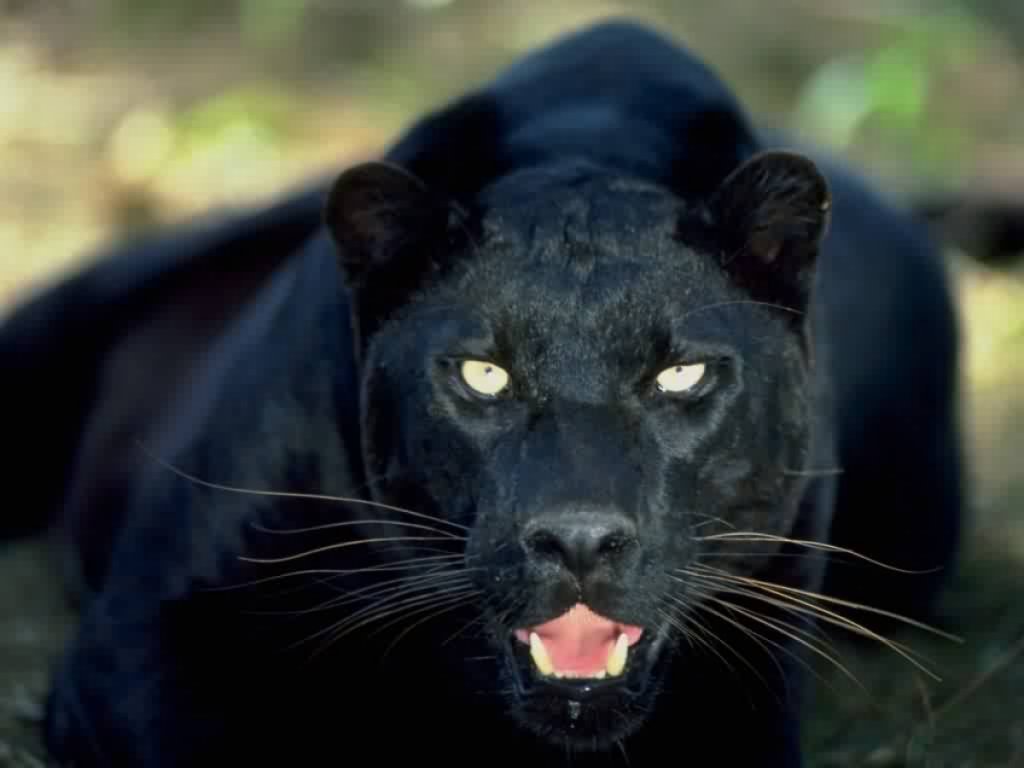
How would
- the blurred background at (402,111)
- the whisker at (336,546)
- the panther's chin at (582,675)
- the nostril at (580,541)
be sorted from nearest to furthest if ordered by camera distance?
the nostril at (580,541) < the panther's chin at (582,675) < the whisker at (336,546) < the blurred background at (402,111)

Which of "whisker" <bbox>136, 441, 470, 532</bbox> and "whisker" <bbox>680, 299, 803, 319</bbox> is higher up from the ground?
"whisker" <bbox>680, 299, 803, 319</bbox>

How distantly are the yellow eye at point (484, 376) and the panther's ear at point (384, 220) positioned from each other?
240mm

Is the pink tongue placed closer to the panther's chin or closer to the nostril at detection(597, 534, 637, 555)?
the panther's chin

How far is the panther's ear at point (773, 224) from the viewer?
9.32 feet

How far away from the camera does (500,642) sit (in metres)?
2.73


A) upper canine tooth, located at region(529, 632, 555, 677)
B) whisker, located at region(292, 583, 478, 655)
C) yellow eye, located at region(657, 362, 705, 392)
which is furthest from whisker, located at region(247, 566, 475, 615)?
yellow eye, located at region(657, 362, 705, 392)

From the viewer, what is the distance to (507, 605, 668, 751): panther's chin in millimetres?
2578

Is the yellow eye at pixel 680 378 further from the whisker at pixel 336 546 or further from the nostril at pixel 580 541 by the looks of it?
the whisker at pixel 336 546

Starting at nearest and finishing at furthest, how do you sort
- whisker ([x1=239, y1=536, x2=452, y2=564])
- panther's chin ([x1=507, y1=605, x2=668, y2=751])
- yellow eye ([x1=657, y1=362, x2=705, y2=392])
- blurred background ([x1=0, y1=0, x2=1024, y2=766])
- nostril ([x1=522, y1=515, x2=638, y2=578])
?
1. nostril ([x1=522, y1=515, x2=638, y2=578])
2. panther's chin ([x1=507, y1=605, x2=668, y2=751])
3. yellow eye ([x1=657, y1=362, x2=705, y2=392])
4. whisker ([x1=239, y1=536, x2=452, y2=564])
5. blurred background ([x1=0, y1=0, x2=1024, y2=766])

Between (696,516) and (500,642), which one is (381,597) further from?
(696,516)

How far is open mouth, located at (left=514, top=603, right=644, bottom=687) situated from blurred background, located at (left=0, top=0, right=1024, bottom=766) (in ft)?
3.64

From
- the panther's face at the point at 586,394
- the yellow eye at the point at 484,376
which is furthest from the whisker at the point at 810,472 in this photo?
the yellow eye at the point at 484,376

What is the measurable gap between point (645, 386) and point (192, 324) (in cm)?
209

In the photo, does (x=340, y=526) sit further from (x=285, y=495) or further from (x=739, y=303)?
(x=739, y=303)
